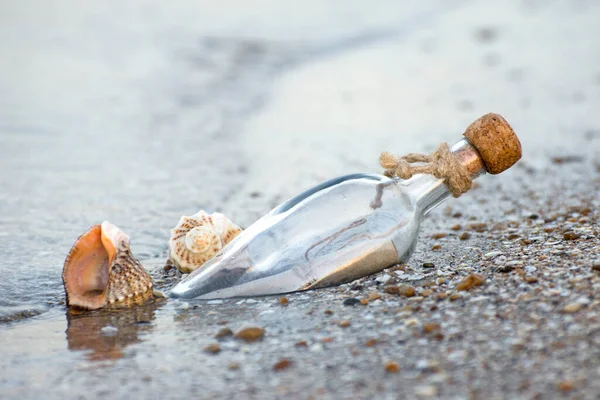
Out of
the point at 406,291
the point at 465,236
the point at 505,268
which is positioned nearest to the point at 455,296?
the point at 406,291

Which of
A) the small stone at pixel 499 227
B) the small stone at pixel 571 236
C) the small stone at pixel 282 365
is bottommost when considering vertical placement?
the small stone at pixel 282 365

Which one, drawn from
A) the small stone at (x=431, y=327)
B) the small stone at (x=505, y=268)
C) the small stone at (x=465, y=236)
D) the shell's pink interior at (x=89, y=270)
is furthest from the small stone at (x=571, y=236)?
the shell's pink interior at (x=89, y=270)

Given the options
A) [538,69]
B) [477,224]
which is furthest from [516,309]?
[538,69]

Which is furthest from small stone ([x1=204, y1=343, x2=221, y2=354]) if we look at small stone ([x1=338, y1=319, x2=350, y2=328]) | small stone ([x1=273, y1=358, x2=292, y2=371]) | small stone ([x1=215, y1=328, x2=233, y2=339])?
small stone ([x1=338, y1=319, x2=350, y2=328])

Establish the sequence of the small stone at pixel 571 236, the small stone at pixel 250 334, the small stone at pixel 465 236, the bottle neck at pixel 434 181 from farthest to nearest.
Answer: the small stone at pixel 465 236 → the small stone at pixel 571 236 → the bottle neck at pixel 434 181 → the small stone at pixel 250 334

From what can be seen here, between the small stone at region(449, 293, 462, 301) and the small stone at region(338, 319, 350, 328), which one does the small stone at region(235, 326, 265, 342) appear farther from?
the small stone at region(449, 293, 462, 301)

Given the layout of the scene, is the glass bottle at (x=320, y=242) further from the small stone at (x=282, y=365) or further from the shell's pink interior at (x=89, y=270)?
the small stone at (x=282, y=365)

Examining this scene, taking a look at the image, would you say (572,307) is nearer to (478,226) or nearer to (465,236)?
(465,236)

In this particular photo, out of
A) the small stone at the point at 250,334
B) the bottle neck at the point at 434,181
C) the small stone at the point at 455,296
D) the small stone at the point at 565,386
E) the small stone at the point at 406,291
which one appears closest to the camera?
the small stone at the point at 565,386
